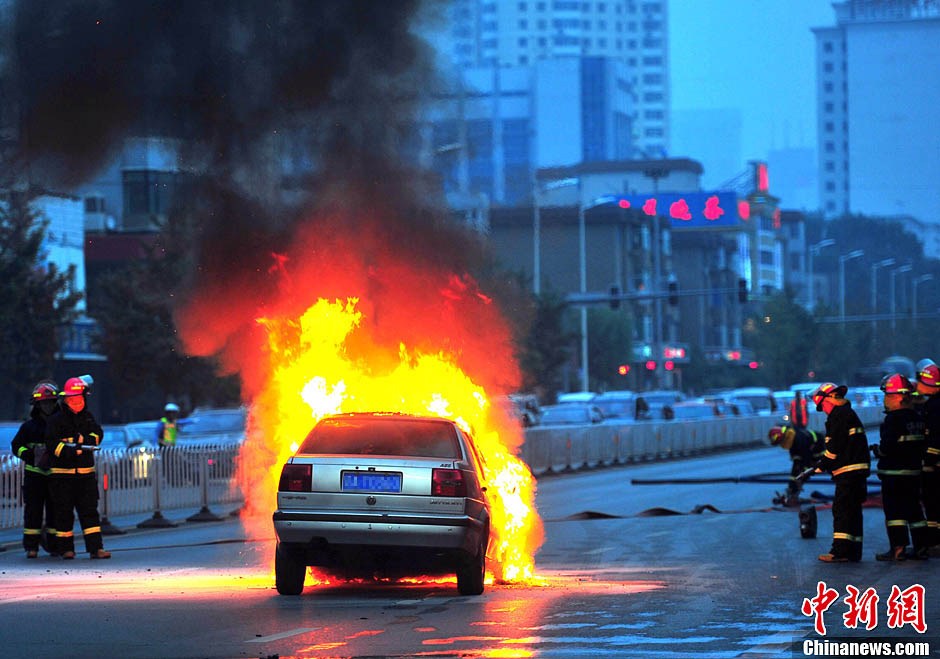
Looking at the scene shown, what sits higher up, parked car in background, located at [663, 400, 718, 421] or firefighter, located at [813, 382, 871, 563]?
firefighter, located at [813, 382, 871, 563]

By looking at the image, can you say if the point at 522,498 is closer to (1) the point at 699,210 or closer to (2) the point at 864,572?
(2) the point at 864,572

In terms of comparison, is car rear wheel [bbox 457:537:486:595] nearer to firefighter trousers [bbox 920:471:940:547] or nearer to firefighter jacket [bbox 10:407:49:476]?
firefighter trousers [bbox 920:471:940:547]

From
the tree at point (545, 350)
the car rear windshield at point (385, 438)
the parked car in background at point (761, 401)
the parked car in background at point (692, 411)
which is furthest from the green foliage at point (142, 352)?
the car rear windshield at point (385, 438)

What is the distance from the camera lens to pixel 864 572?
14234 mm

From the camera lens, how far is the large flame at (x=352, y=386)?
16047 mm

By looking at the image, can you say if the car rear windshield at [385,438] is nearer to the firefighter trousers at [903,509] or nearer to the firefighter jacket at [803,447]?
the firefighter trousers at [903,509]

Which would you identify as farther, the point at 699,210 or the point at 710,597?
the point at 699,210

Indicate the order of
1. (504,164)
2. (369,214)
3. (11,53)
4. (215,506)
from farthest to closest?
(215,506)
(504,164)
(369,214)
(11,53)

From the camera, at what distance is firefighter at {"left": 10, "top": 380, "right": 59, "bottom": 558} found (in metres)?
16.3

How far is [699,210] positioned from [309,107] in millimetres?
111261

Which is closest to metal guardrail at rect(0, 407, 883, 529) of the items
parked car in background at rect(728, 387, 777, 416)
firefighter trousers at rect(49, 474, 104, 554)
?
firefighter trousers at rect(49, 474, 104, 554)

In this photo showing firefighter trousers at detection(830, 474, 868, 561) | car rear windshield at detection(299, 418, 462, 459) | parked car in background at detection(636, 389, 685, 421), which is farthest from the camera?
parked car in background at detection(636, 389, 685, 421)

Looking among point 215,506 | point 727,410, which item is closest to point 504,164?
point 215,506

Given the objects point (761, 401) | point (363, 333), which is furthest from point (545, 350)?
point (363, 333)
